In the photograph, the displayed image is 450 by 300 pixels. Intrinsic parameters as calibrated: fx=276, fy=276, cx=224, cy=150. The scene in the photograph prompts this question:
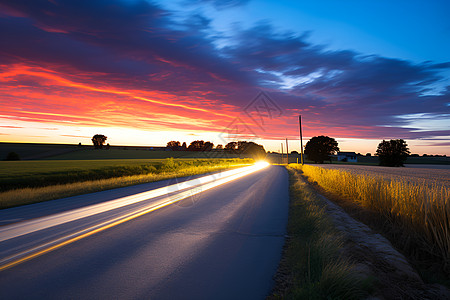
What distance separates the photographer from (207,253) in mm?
5395

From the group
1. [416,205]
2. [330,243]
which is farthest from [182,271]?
[416,205]

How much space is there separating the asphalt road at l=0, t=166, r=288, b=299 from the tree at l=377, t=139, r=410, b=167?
3545 inches

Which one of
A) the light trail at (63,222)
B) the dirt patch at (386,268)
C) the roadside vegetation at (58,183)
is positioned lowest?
the dirt patch at (386,268)

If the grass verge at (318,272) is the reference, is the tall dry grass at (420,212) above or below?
above

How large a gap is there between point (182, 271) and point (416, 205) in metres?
5.74

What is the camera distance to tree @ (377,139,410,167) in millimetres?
82938

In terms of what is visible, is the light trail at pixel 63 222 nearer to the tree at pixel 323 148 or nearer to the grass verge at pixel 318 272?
the grass verge at pixel 318 272

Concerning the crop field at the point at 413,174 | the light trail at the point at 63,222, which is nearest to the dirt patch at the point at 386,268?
the light trail at the point at 63,222

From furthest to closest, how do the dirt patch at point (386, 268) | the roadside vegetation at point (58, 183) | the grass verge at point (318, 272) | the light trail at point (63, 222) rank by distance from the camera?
the roadside vegetation at point (58, 183) → the light trail at point (63, 222) → the dirt patch at point (386, 268) → the grass verge at point (318, 272)

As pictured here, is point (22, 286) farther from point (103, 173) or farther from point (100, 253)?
point (103, 173)

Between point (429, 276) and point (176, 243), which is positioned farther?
point (176, 243)

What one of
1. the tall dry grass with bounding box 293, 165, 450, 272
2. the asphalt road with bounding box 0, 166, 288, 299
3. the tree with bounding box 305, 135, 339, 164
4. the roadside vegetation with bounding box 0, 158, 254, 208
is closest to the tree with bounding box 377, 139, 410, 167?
the tree with bounding box 305, 135, 339, 164

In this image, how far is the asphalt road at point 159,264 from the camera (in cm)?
384

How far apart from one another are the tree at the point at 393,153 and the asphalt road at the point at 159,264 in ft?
295
